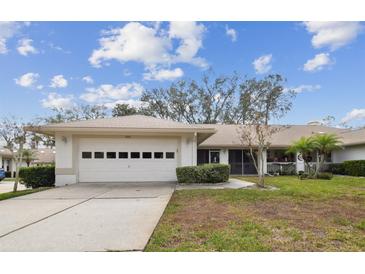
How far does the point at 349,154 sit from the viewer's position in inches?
867

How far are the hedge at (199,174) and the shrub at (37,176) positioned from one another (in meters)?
6.48

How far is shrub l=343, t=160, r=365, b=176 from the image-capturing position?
63.1ft

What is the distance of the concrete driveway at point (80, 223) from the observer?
4.61 meters

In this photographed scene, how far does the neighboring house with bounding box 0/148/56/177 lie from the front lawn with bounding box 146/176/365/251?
98.8ft

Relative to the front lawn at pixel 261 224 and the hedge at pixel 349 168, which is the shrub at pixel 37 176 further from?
the hedge at pixel 349 168

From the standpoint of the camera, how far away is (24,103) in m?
17.4

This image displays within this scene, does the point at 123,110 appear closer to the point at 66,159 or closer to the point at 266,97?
the point at 266,97

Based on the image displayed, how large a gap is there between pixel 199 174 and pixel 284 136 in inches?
524

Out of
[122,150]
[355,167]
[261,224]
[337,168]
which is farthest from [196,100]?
[261,224]

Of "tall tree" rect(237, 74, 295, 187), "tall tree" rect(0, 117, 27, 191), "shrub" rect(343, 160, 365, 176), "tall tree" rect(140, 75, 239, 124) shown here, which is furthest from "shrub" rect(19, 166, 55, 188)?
"tall tree" rect(140, 75, 239, 124)

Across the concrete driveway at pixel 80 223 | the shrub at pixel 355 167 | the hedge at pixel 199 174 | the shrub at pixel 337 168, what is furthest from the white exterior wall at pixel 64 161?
the shrub at pixel 337 168
